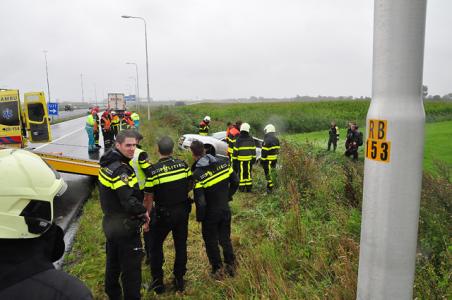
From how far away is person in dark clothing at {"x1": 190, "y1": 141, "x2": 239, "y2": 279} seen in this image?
4605 mm

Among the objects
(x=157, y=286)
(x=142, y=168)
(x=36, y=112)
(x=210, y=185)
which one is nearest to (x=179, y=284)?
(x=157, y=286)

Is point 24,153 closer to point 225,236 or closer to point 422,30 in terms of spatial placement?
point 422,30

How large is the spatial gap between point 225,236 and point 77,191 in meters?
5.90

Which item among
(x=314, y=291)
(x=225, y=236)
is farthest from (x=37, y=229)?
(x=225, y=236)

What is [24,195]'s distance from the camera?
1.53 metres

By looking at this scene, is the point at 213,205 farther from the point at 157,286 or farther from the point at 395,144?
the point at 395,144

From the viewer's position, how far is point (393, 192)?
1465mm

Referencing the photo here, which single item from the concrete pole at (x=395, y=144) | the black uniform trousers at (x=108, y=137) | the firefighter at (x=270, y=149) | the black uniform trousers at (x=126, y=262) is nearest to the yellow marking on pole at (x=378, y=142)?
the concrete pole at (x=395, y=144)

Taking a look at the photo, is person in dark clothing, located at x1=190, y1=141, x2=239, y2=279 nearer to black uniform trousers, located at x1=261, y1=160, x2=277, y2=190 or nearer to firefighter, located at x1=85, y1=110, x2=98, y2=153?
black uniform trousers, located at x1=261, y1=160, x2=277, y2=190

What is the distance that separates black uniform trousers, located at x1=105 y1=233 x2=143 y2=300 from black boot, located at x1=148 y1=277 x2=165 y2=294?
56cm

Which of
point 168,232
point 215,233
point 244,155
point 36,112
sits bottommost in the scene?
point 215,233

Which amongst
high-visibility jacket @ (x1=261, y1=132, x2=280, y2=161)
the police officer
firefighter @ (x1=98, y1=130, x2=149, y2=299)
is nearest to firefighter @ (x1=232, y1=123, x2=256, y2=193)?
high-visibility jacket @ (x1=261, y1=132, x2=280, y2=161)

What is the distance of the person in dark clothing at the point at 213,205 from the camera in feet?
15.1

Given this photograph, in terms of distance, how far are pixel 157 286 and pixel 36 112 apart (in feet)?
29.1
